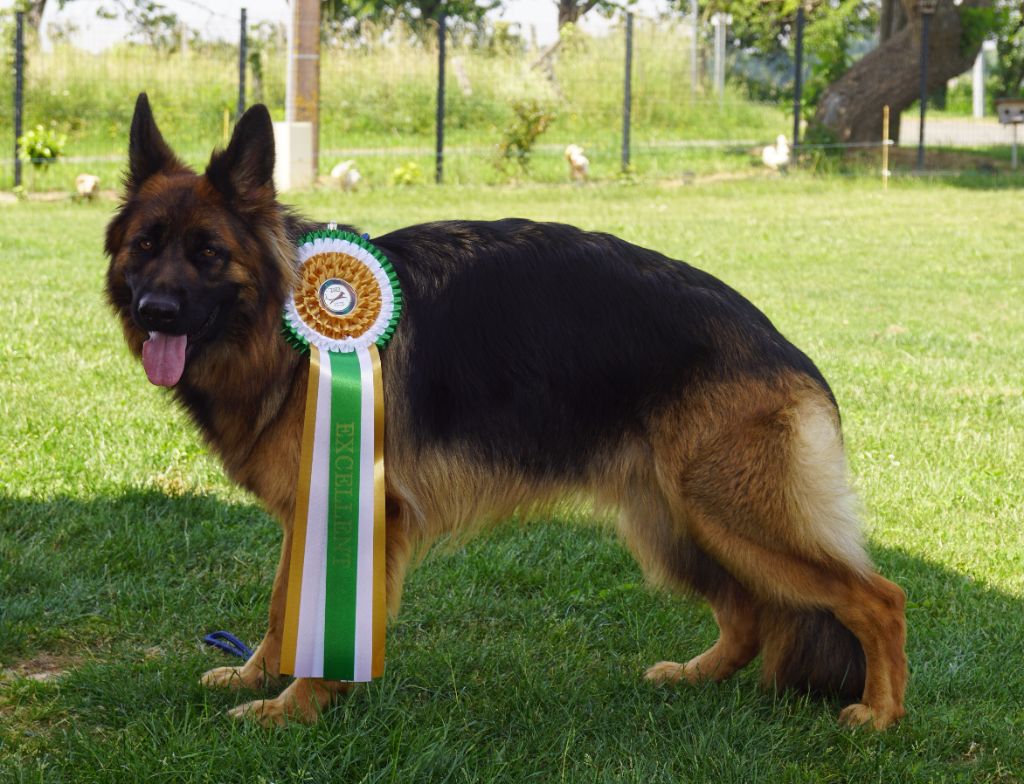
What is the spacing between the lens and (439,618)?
161 inches

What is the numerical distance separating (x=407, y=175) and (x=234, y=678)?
15.4 metres

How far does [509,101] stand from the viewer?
20109 mm

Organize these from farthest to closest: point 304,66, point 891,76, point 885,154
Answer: point 891,76 < point 885,154 < point 304,66

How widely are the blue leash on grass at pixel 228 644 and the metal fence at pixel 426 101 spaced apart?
14.8 m

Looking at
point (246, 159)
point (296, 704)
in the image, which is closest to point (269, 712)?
point (296, 704)

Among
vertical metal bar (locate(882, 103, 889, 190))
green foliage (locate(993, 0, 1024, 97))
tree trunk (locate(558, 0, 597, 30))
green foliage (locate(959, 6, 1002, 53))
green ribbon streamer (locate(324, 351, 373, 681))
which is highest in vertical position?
tree trunk (locate(558, 0, 597, 30))

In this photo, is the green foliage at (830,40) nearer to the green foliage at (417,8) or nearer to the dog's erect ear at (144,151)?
the green foliage at (417,8)

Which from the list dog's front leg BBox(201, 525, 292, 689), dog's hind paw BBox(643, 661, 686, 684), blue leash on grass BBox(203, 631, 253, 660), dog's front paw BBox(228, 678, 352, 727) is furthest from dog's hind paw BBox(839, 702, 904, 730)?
blue leash on grass BBox(203, 631, 253, 660)

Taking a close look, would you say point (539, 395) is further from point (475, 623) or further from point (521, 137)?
point (521, 137)

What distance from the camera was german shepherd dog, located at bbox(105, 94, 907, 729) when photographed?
323cm

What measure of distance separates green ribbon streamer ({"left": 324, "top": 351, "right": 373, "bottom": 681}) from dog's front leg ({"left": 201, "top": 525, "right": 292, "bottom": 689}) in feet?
0.68

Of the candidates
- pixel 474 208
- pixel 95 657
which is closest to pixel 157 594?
pixel 95 657

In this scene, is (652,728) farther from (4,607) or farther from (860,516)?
(4,607)

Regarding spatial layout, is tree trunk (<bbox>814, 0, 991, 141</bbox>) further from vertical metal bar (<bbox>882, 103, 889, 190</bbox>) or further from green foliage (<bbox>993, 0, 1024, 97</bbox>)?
green foliage (<bbox>993, 0, 1024, 97</bbox>)
